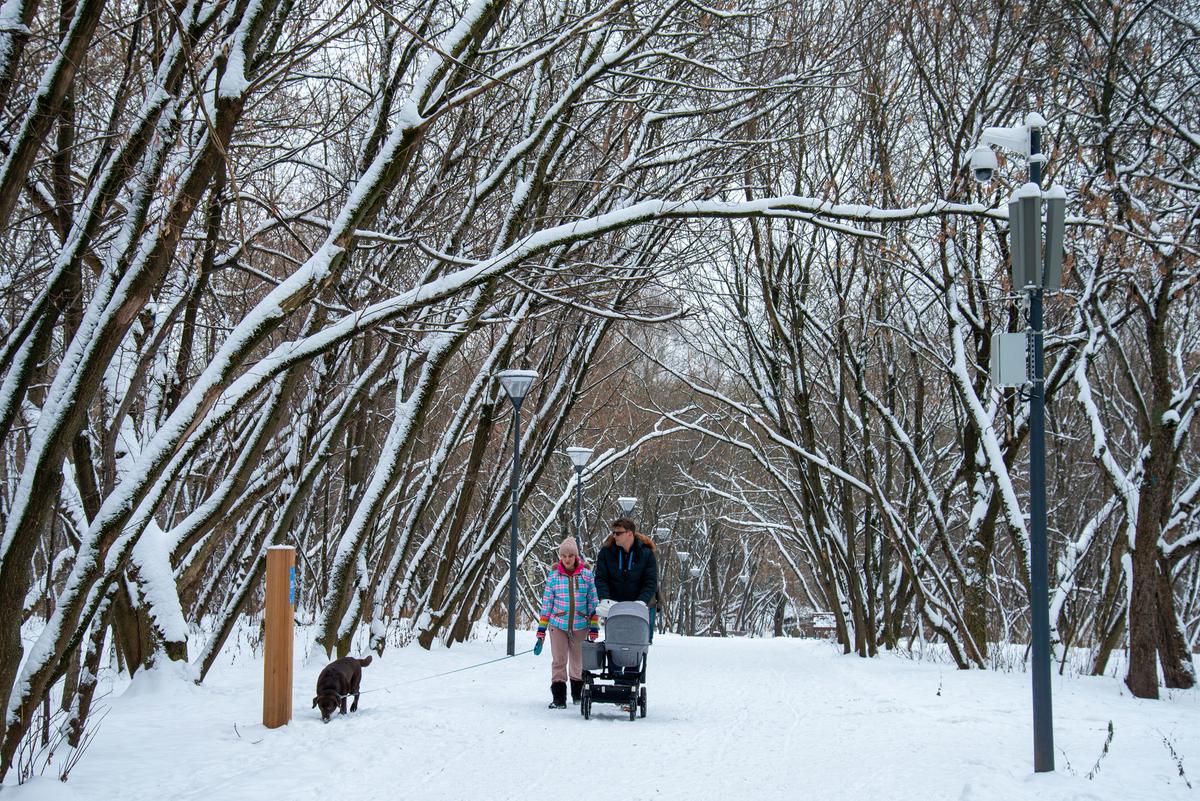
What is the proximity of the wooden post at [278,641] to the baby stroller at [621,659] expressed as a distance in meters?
2.68

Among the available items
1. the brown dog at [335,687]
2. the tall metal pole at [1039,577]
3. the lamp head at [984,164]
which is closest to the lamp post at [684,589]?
the lamp head at [984,164]

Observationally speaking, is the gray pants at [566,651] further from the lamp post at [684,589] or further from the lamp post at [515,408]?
the lamp post at [684,589]

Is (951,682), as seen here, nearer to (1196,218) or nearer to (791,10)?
(1196,218)

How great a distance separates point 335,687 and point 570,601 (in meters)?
2.50

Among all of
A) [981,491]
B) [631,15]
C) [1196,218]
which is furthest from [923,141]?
[631,15]

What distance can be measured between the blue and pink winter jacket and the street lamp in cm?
435

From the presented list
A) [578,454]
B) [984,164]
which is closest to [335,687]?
[984,164]

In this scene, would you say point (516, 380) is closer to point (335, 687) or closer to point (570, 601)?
point (570, 601)

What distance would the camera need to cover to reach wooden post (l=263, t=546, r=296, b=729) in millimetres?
7777

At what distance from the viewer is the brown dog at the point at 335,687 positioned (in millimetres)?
8305

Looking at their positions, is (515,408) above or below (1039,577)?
above

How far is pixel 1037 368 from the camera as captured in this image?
679 cm

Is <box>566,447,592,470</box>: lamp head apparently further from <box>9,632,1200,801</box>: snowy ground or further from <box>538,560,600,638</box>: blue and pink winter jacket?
<box>538,560,600,638</box>: blue and pink winter jacket

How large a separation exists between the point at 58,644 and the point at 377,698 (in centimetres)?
472
